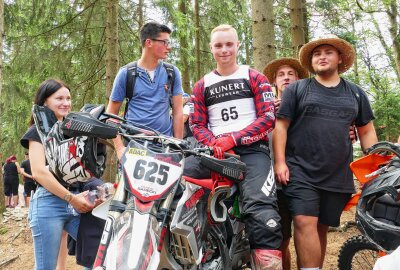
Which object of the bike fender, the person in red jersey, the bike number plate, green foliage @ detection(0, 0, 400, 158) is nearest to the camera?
the bike number plate

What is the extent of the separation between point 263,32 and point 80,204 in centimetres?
360

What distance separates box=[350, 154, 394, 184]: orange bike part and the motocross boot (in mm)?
911

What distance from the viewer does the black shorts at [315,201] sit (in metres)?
3.56

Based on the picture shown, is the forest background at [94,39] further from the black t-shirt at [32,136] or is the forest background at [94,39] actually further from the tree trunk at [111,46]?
the black t-shirt at [32,136]

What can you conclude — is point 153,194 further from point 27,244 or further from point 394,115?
point 394,115

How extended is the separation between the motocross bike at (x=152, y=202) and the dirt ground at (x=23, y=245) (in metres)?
2.94

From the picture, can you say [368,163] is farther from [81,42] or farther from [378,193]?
A: [81,42]

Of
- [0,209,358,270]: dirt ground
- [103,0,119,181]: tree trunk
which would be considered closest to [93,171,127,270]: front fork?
[0,209,358,270]: dirt ground

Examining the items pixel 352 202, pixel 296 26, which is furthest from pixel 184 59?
pixel 352 202

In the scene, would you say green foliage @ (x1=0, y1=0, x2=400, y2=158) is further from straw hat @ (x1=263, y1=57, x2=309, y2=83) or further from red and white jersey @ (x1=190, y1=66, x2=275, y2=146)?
red and white jersey @ (x1=190, y1=66, x2=275, y2=146)

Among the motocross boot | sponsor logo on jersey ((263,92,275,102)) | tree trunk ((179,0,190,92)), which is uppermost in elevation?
tree trunk ((179,0,190,92))

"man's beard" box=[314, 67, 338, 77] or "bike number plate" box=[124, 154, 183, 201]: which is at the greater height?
"man's beard" box=[314, 67, 338, 77]

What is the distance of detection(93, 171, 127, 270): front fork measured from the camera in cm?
249

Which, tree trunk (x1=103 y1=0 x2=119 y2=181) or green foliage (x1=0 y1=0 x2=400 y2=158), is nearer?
tree trunk (x1=103 y1=0 x2=119 y2=181)
